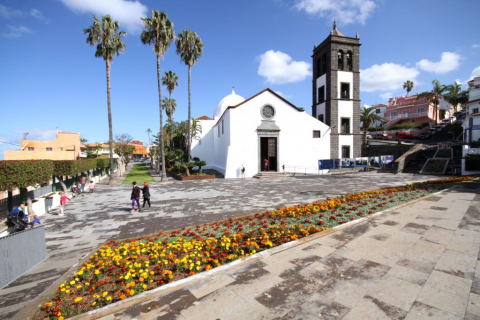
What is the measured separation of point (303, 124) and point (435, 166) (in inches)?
563

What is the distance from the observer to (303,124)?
90.1ft

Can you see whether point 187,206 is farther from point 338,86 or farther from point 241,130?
point 338,86

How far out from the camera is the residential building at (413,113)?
1982 inches

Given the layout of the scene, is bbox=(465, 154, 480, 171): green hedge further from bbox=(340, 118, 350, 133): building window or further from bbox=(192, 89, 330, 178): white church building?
bbox=(192, 89, 330, 178): white church building

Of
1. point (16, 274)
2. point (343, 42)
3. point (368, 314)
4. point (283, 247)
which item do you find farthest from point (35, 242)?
point (343, 42)

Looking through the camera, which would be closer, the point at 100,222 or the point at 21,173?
the point at 100,222

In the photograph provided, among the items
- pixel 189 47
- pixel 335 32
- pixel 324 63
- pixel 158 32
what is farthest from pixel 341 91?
pixel 158 32

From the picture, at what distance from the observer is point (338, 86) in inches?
1155

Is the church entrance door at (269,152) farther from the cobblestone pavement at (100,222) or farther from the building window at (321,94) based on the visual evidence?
the cobblestone pavement at (100,222)

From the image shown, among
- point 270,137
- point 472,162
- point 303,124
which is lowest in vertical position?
point 472,162

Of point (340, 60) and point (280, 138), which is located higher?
point (340, 60)

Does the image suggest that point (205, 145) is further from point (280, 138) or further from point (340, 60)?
point (340, 60)

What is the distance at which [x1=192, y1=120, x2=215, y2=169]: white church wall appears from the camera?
3891cm

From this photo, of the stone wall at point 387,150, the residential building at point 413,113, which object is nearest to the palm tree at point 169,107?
the stone wall at point 387,150
